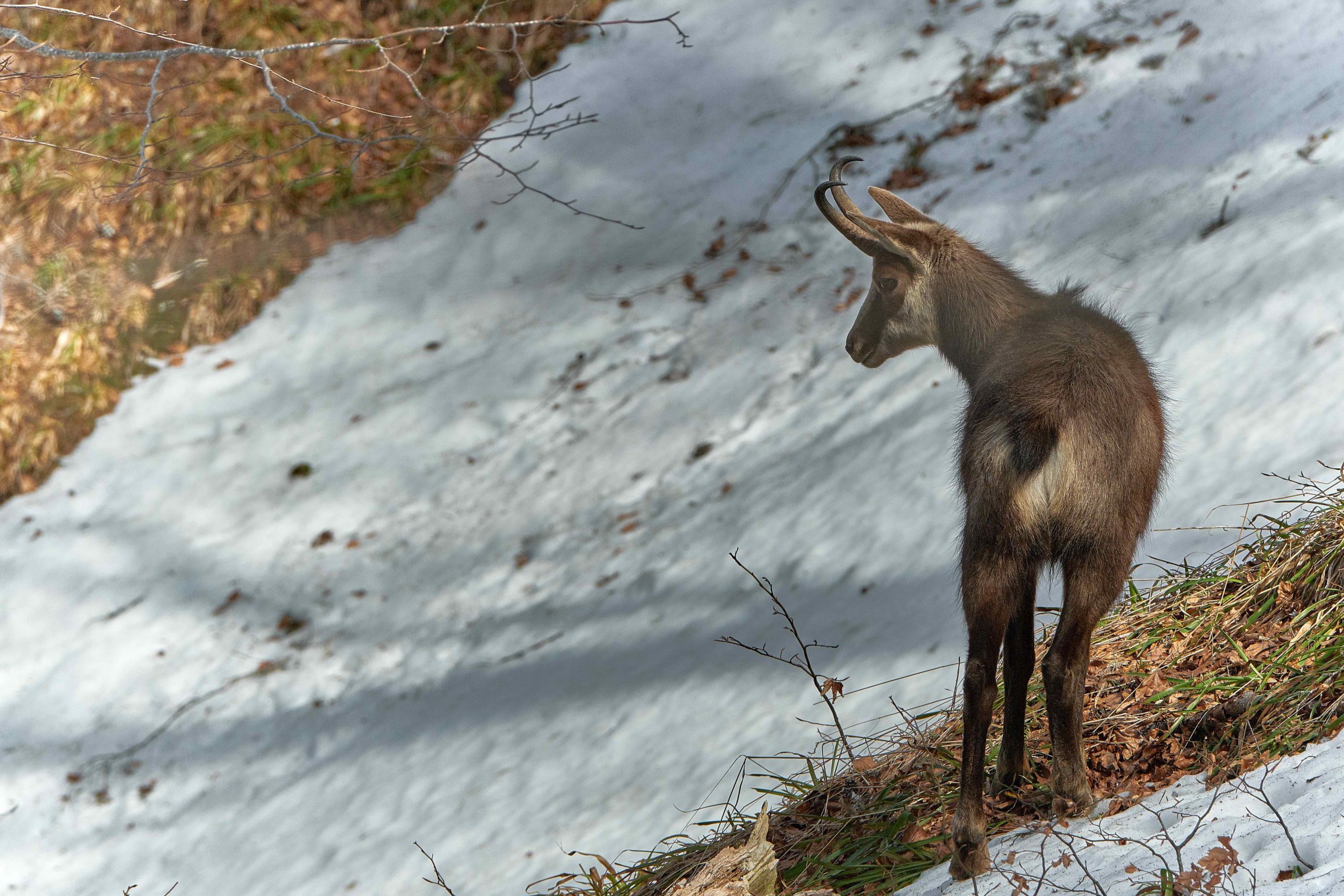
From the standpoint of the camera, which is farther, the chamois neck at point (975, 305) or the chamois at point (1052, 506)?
the chamois neck at point (975, 305)

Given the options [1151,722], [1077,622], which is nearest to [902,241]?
[1077,622]

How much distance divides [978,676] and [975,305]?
1.23 m

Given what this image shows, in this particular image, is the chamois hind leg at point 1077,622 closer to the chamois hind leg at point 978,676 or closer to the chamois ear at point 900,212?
the chamois hind leg at point 978,676

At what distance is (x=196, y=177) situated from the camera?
29.9ft

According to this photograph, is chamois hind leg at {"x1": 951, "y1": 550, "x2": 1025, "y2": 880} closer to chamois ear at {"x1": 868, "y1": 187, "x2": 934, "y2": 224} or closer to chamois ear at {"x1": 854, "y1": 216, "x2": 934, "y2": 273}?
chamois ear at {"x1": 854, "y1": 216, "x2": 934, "y2": 273}

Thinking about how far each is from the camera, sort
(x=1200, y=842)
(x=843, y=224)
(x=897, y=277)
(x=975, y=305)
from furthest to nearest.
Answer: (x=897, y=277)
(x=975, y=305)
(x=843, y=224)
(x=1200, y=842)

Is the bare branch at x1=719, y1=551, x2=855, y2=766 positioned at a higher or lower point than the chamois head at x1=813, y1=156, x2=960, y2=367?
lower

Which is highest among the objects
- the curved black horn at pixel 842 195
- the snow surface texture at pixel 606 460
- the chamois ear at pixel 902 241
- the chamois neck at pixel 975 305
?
the curved black horn at pixel 842 195

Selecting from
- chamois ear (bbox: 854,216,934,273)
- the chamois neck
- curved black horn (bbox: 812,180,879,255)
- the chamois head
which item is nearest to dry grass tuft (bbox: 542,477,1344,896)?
the chamois neck

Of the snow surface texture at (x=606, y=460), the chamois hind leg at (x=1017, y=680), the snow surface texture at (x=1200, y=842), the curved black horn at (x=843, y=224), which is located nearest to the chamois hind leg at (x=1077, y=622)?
the chamois hind leg at (x=1017, y=680)

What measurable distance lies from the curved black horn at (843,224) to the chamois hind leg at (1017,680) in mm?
1141

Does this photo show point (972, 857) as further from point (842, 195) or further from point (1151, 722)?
point (842, 195)

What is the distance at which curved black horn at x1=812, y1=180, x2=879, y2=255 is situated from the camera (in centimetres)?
304

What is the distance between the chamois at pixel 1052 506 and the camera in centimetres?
270
